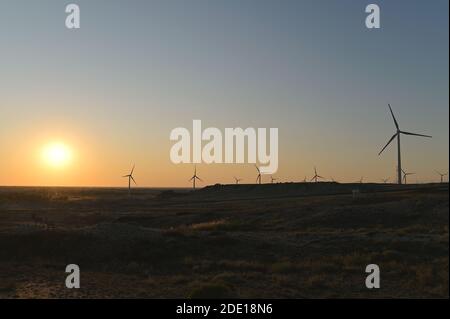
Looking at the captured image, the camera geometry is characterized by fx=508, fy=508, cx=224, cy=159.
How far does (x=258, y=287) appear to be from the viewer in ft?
79.2

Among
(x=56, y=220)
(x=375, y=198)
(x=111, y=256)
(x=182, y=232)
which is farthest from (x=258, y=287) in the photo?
(x=375, y=198)

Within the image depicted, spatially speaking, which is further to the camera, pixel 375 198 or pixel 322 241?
pixel 375 198

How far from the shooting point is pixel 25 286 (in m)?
25.0

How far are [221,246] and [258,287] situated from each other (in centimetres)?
1282

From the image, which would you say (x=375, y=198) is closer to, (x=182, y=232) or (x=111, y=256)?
(x=182, y=232)
